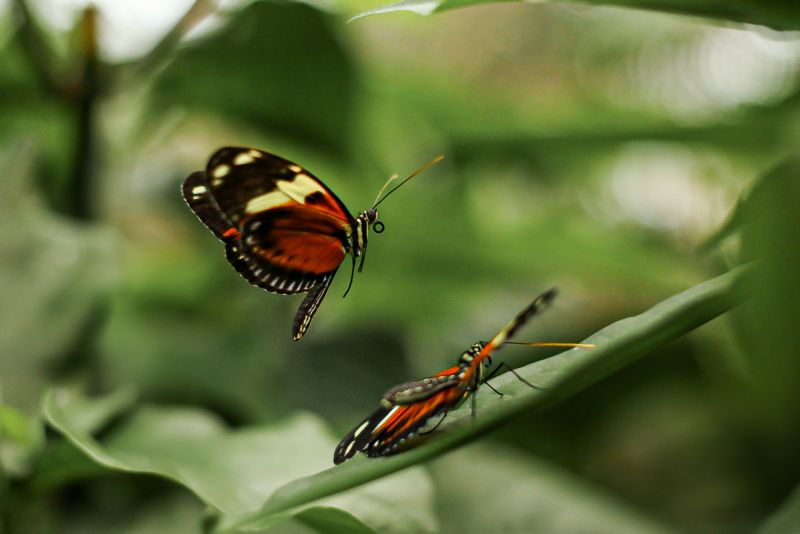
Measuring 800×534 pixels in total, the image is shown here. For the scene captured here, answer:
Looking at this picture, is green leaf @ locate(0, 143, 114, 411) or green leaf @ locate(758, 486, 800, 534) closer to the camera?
green leaf @ locate(758, 486, 800, 534)

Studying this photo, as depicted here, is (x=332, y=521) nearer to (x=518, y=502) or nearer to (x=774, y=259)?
(x=774, y=259)

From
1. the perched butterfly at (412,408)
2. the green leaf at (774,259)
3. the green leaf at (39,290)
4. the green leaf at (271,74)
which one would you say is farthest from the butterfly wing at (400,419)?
the green leaf at (271,74)

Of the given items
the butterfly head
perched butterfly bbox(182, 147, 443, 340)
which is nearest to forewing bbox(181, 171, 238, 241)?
perched butterfly bbox(182, 147, 443, 340)

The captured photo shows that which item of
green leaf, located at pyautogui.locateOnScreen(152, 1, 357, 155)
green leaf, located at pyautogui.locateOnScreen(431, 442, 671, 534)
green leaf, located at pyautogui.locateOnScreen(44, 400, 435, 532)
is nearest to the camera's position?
green leaf, located at pyautogui.locateOnScreen(44, 400, 435, 532)

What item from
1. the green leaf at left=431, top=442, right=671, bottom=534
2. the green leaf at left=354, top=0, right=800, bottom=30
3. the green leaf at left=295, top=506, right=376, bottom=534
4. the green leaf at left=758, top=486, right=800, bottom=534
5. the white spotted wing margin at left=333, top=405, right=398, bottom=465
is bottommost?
the green leaf at left=431, top=442, right=671, bottom=534

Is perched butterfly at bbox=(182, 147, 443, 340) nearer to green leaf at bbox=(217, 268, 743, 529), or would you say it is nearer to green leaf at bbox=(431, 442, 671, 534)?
green leaf at bbox=(217, 268, 743, 529)

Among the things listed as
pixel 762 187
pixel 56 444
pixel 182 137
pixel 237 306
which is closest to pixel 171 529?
pixel 56 444

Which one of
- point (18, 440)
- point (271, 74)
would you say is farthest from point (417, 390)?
point (271, 74)
